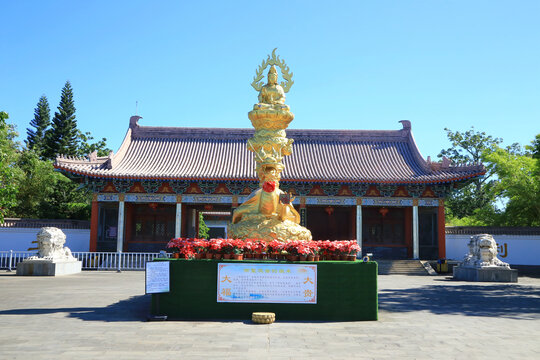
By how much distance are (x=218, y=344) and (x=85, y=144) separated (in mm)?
38857

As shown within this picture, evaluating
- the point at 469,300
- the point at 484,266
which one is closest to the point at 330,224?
the point at 484,266

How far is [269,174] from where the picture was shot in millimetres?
9930

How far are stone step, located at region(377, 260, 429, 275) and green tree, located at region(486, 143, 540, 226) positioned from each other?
7594 mm

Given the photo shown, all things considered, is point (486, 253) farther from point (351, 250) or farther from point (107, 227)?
point (107, 227)

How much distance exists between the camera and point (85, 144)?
40.3m

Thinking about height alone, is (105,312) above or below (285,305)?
below

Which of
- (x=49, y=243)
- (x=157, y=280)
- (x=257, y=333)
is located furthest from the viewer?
(x=49, y=243)

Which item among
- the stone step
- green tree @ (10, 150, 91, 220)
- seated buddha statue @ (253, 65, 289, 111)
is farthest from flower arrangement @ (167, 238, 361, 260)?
green tree @ (10, 150, 91, 220)

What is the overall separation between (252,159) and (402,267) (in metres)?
10.2

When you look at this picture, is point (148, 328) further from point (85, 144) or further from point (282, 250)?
point (85, 144)

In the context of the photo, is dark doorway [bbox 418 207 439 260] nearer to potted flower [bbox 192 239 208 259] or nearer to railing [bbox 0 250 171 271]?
railing [bbox 0 250 171 271]

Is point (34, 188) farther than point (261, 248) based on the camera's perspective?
Yes

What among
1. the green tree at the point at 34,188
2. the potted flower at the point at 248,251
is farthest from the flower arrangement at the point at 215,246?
the green tree at the point at 34,188

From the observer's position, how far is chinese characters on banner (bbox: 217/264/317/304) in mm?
7688
